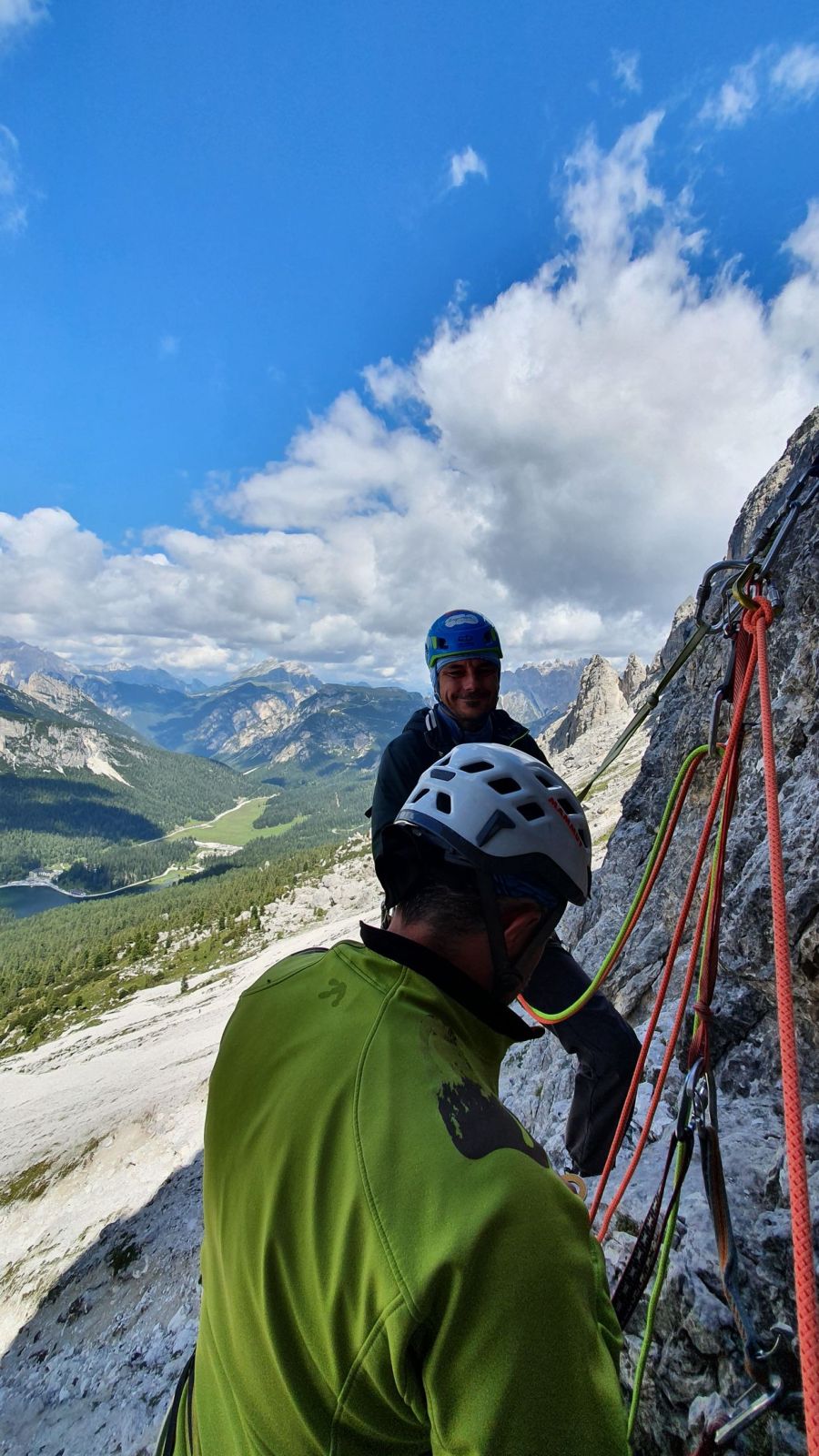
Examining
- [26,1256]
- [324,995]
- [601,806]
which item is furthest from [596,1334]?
[601,806]

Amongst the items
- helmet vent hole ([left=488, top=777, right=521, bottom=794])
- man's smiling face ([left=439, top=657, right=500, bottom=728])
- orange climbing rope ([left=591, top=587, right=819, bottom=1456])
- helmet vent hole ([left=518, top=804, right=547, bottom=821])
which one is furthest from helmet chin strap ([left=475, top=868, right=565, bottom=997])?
man's smiling face ([left=439, top=657, right=500, bottom=728])

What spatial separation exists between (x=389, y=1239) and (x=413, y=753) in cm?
449

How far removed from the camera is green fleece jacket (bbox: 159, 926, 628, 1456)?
153 centimetres

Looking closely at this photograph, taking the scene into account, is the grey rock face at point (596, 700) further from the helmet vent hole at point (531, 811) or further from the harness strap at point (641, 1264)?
the helmet vent hole at point (531, 811)

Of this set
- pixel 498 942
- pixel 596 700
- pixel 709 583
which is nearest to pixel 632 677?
pixel 596 700

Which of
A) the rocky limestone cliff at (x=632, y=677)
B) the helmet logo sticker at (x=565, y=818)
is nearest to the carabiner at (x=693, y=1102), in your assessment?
the helmet logo sticker at (x=565, y=818)

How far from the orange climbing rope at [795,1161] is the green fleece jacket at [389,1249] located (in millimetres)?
654

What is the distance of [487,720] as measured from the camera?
6.39 metres

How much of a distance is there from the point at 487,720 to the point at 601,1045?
3.22 meters

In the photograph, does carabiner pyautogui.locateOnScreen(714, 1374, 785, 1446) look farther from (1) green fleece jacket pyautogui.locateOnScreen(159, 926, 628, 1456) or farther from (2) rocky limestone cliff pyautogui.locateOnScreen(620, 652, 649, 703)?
(2) rocky limestone cliff pyautogui.locateOnScreen(620, 652, 649, 703)

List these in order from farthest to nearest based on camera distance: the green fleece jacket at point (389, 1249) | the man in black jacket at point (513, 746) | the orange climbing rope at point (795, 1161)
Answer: the man in black jacket at point (513, 746) < the orange climbing rope at point (795, 1161) < the green fleece jacket at point (389, 1249)

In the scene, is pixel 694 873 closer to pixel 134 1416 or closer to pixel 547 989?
pixel 547 989

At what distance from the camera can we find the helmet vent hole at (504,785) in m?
3.41

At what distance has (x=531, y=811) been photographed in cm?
331
